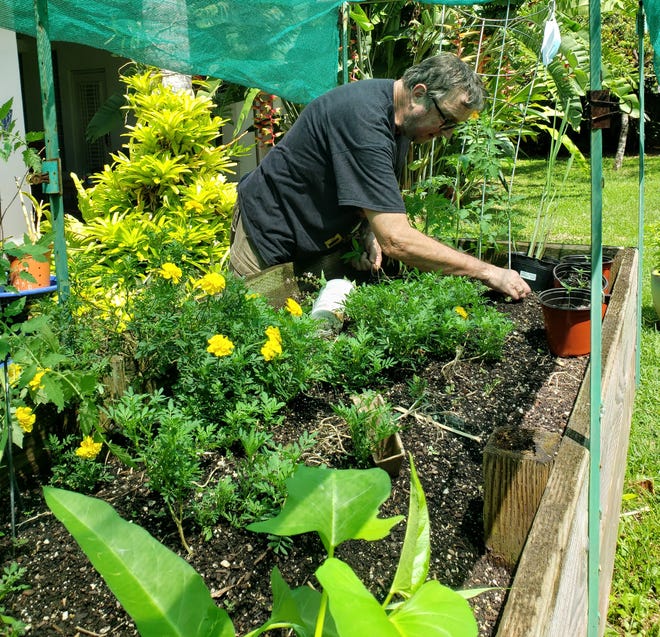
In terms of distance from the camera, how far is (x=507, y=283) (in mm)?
3252

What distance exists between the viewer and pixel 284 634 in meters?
1.33

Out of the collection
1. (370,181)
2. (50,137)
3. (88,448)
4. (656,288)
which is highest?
(50,137)

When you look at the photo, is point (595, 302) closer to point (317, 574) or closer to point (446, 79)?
point (317, 574)

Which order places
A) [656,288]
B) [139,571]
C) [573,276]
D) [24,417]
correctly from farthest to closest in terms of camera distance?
[656,288] → [573,276] → [24,417] → [139,571]

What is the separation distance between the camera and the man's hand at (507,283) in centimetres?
321

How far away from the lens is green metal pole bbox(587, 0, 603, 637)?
1.23m

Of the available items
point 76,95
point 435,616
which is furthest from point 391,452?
point 76,95

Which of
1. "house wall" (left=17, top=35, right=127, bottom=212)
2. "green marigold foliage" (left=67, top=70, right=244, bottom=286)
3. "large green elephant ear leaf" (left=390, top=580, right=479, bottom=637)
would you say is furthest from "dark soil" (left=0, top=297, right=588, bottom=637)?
"house wall" (left=17, top=35, right=127, bottom=212)

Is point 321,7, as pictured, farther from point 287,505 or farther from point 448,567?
point 287,505

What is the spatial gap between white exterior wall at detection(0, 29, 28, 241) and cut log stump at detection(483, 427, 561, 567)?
483 cm

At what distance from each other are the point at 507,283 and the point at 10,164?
427 centimetres

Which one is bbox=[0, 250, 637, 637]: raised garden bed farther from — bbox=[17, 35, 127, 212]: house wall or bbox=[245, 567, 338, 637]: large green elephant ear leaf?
bbox=[17, 35, 127, 212]: house wall

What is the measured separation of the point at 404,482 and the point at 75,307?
1184mm

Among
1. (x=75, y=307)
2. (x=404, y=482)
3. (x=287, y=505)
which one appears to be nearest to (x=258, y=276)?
(x=75, y=307)
